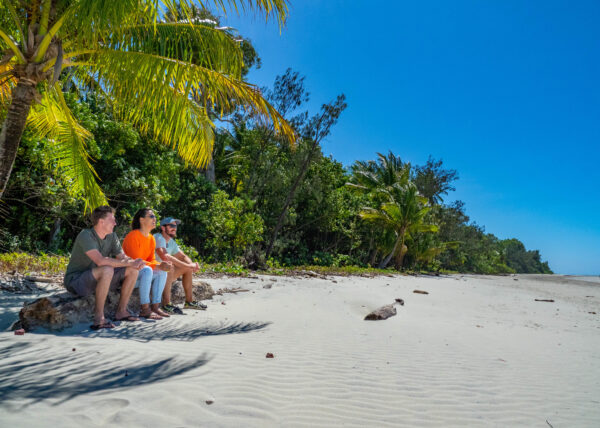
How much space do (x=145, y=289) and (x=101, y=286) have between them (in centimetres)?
70

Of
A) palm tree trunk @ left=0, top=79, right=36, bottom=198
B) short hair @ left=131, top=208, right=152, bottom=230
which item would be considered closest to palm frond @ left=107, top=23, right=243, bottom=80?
palm tree trunk @ left=0, top=79, right=36, bottom=198

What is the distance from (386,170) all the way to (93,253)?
22.5 m

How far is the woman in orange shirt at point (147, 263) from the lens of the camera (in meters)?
4.51

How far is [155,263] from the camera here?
15.5 feet

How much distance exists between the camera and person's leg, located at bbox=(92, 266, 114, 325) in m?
3.85

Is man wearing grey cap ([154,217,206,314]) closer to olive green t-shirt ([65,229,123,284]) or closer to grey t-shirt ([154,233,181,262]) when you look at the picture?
grey t-shirt ([154,233,181,262])

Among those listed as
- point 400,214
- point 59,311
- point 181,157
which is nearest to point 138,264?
point 59,311

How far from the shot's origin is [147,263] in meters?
4.61

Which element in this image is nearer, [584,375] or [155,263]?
[584,375]

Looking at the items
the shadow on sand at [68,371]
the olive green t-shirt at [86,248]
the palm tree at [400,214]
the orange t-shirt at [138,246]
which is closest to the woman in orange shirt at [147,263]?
the orange t-shirt at [138,246]

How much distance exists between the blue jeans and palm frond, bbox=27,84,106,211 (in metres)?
2.47

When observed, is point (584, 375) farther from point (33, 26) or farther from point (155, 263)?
point (33, 26)

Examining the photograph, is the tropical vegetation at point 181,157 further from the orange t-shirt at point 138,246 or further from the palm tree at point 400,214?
the orange t-shirt at point 138,246

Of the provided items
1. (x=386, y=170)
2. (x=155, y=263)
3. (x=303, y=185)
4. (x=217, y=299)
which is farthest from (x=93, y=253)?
(x=386, y=170)
